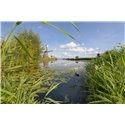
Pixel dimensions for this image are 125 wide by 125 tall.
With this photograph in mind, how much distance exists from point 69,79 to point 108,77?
262 millimetres

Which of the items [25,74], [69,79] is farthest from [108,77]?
[25,74]

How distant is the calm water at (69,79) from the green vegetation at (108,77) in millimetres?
52

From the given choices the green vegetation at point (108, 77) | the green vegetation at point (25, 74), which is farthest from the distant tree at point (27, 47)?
the green vegetation at point (108, 77)

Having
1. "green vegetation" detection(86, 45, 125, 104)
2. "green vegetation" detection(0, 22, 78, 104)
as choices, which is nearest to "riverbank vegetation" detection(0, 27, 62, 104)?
"green vegetation" detection(0, 22, 78, 104)

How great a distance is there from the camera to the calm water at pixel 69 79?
5.78ft

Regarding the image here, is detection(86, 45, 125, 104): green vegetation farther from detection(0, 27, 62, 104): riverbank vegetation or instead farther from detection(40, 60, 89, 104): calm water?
detection(0, 27, 62, 104): riverbank vegetation

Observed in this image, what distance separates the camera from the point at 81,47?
1.80m

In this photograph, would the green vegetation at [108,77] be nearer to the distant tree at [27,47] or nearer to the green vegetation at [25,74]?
the green vegetation at [25,74]

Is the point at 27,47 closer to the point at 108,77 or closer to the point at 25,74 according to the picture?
the point at 25,74

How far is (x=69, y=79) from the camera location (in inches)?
69.7
